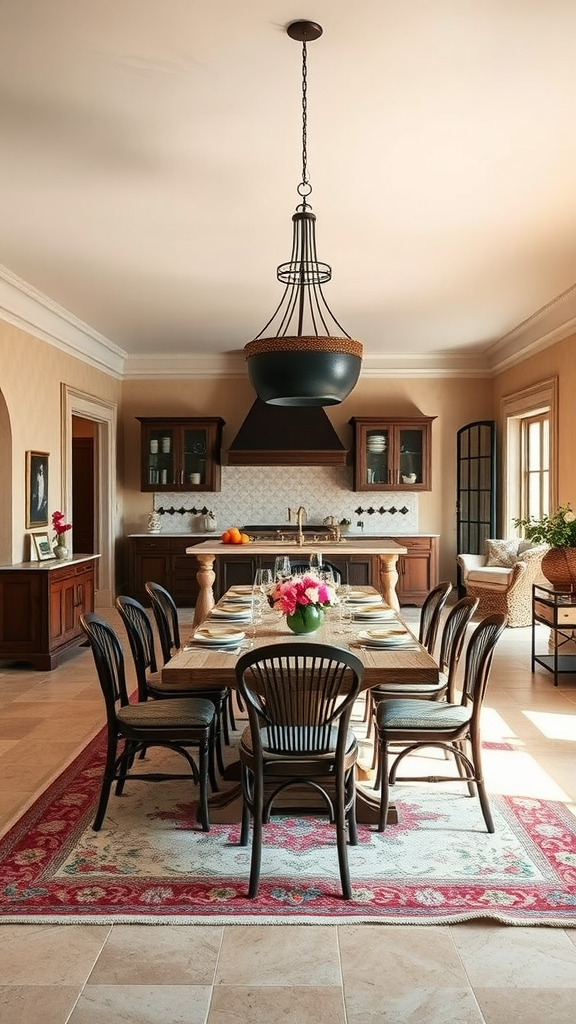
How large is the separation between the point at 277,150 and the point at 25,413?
371 centimetres

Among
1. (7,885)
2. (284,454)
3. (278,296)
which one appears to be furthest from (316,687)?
(284,454)

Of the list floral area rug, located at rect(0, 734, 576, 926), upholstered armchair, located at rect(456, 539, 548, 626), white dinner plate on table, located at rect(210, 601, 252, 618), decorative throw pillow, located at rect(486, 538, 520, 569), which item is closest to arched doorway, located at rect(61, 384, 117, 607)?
upholstered armchair, located at rect(456, 539, 548, 626)

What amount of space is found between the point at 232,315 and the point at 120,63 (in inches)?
186

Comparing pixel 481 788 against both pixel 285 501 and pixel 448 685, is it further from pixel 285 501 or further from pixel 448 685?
pixel 285 501

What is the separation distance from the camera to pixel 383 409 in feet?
33.9

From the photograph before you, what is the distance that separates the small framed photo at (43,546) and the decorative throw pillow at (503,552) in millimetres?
4598

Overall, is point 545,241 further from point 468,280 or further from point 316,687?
point 316,687

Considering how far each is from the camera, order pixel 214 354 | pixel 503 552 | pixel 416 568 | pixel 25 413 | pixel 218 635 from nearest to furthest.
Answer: pixel 218 635
pixel 25 413
pixel 503 552
pixel 416 568
pixel 214 354

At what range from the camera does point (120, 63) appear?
3.23m

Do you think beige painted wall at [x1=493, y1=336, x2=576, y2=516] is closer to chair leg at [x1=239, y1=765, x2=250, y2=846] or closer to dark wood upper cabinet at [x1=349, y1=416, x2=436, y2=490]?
dark wood upper cabinet at [x1=349, y1=416, x2=436, y2=490]

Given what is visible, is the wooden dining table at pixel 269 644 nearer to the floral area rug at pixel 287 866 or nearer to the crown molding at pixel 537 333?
the floral area rug at pixel 287 866

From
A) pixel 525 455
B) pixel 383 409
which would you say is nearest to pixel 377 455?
pixel 383 409

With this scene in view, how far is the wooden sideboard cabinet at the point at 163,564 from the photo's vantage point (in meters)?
9.69

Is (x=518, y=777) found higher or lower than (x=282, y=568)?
lower
